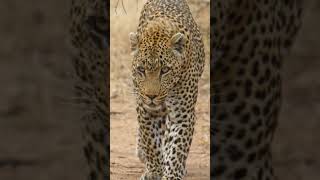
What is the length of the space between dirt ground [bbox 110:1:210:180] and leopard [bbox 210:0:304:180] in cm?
24

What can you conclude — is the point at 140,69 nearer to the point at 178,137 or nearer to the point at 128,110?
the point at 128,110

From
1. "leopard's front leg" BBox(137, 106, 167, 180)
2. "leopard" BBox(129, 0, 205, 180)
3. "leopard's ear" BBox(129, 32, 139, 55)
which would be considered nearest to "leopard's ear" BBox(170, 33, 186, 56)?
"leopard" BBox(129, 0, 205, 180)

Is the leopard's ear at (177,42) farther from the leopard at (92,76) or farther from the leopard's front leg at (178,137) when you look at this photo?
the leopard at (92,76)

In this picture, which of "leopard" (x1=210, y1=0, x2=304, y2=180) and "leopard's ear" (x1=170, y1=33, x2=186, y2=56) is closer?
"leopard's ear" (x1=170, y1=33, x2=186, y2=56)

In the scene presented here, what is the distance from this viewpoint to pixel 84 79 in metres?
5.23

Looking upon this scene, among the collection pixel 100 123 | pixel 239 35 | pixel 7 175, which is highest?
pixel 239 35

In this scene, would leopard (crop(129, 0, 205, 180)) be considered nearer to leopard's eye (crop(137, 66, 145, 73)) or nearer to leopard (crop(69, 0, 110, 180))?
leopard's eye (crop(137, 66, 145, 73))

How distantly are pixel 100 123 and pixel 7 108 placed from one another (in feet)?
6.80

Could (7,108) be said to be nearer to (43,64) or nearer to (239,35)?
(43,64)

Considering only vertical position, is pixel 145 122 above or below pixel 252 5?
below

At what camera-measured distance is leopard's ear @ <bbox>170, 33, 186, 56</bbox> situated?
469cm

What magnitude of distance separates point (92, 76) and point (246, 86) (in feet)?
2.13

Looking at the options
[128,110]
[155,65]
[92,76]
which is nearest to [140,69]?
[155,65]

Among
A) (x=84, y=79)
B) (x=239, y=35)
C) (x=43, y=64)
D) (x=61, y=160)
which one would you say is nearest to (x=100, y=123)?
(x=84, y=79)
